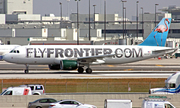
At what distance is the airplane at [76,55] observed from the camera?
5244 centimetres

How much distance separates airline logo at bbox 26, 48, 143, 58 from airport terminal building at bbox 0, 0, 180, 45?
1476 inches

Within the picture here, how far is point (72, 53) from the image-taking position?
53531 mm

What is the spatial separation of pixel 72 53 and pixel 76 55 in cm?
74

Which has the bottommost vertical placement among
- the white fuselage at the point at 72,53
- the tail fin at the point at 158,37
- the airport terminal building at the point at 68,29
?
the white fuselage at the point at 72,53

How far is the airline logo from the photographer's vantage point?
52.6 m

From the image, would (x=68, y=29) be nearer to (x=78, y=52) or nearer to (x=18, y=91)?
(x=78, y=52)

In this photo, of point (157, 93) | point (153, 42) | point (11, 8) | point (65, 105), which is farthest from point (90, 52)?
point (11, 8)

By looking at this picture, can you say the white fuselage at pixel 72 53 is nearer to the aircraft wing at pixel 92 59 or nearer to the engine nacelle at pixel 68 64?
the aircraft wing at pixel 92 59

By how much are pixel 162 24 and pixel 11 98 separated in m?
37.2

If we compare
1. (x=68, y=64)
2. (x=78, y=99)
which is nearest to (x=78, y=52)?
(x=68, y=64)

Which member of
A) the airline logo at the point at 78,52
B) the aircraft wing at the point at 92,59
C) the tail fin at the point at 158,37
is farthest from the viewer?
the tail fin at the point at 158,37

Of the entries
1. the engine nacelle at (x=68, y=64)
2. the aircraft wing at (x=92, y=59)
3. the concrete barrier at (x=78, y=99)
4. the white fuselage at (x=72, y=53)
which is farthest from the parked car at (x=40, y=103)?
the white fuselage at (x=72, y=53)

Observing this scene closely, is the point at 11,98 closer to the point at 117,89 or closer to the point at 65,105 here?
the point at 65,105

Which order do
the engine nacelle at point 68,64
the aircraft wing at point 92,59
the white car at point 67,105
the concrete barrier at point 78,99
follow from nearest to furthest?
1. the white car at point 67,105
2. the concrete barrier at point 78,99
3. the engine nacelle at point 68,64
4. the aircraft wing at point 92,59
